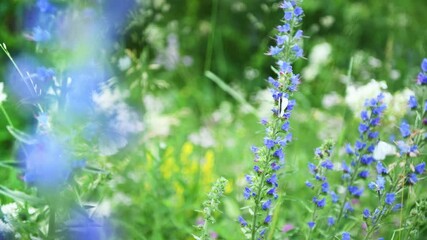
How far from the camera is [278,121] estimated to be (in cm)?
194

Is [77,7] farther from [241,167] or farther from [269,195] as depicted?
[241,167]

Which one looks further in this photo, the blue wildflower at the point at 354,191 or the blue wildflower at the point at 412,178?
the blue wildflower at the point at 354,191

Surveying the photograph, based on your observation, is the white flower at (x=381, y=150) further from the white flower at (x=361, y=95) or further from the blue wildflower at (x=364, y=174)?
the white flower at (x=361, y=95)

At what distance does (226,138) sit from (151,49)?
130 centimetres

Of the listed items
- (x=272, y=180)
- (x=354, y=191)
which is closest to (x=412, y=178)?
(x=354, y=191)

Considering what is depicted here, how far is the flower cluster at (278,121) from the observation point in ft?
6.27

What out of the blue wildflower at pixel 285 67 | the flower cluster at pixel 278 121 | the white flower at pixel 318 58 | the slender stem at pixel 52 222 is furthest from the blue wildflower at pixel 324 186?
the white flower at pixel 318 58

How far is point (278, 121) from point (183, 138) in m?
1.72

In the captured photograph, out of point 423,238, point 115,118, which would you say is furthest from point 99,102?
point 423,238

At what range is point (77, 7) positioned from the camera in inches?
99.7

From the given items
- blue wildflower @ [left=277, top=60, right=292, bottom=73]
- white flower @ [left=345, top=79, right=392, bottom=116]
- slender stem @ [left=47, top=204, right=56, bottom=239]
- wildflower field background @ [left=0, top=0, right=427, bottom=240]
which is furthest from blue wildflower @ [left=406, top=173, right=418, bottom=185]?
slender stem @ [left=47, top=204, right=56, bottom=239]

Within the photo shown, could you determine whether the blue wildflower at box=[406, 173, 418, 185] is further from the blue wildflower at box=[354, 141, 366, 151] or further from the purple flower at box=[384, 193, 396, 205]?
the blue wildflower at box=[354, 141, 366, 151]

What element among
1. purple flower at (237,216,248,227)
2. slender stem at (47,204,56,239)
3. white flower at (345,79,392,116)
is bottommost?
slender stem at (47,204,56,239)

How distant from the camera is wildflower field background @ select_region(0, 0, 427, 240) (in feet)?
6.83
